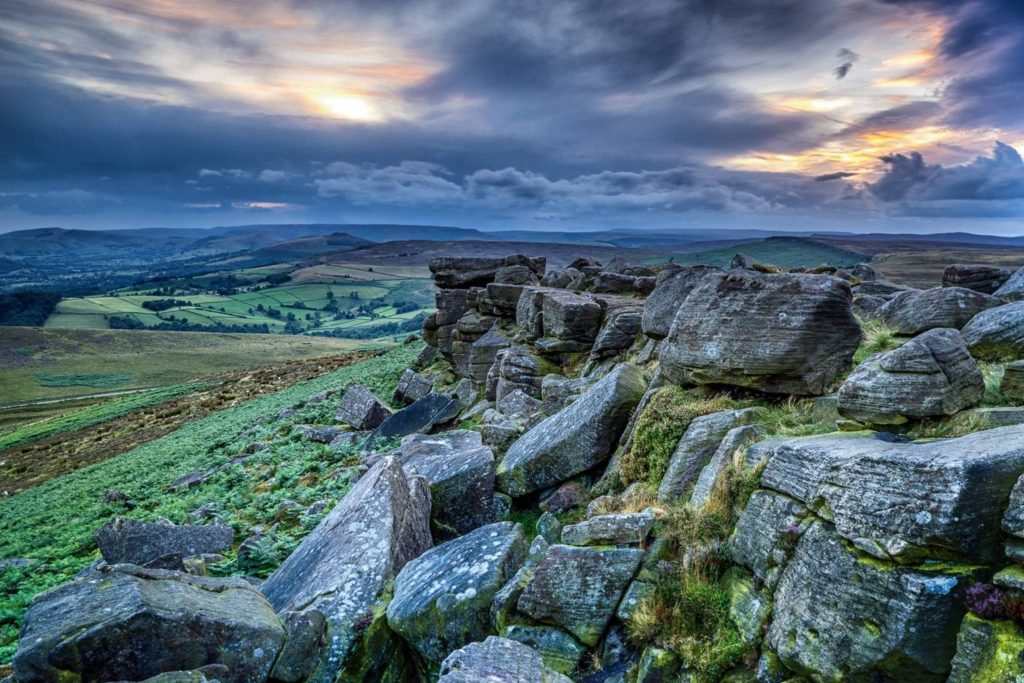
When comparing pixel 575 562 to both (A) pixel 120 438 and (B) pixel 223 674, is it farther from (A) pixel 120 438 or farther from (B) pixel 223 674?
(A) pixel 120 438

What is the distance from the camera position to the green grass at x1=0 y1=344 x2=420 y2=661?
48.7 ft

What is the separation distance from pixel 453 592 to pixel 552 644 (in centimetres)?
196

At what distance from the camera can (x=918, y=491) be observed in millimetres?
6020

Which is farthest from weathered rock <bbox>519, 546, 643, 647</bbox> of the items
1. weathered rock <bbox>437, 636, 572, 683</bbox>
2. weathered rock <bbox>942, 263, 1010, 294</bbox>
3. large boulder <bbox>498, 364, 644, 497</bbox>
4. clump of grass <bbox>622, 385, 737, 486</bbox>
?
weathered rock <bbox>942, 263, 1010, 294</bbox>

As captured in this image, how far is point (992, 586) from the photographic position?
212 inches

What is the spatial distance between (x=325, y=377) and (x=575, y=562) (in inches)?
1862

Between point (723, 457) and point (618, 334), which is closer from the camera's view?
point (723, 457)

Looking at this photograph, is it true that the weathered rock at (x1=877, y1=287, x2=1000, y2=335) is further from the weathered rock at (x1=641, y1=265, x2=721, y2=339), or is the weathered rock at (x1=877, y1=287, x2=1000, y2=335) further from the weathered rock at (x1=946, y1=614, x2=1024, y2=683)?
the weathered rock at (x1=946, y1=614, x2=1024, y2=683)

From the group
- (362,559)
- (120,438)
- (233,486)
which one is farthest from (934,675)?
(120,438)

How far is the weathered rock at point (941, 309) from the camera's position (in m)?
12.2

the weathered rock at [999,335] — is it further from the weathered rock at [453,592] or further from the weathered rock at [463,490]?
the weathered rock at [463,490]

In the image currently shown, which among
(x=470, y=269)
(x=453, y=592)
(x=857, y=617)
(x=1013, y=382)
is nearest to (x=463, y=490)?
(x=453, y=592)

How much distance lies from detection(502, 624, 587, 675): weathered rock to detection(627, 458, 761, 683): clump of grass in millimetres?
913

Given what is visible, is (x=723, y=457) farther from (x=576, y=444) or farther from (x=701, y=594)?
(x=576, y=444)
